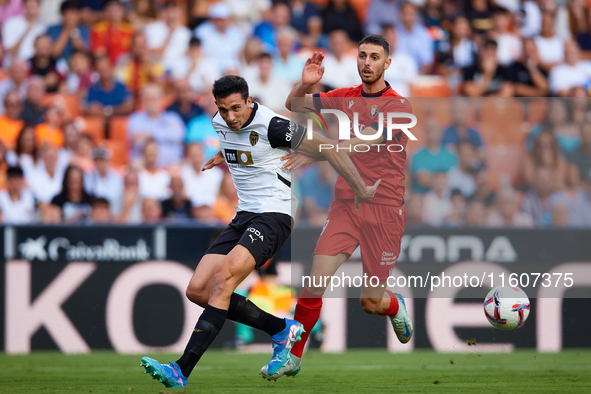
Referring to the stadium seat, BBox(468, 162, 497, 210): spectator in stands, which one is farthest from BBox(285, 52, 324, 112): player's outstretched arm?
the stadium seat

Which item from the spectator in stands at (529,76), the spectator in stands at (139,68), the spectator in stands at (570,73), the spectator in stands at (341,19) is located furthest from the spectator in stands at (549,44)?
the spectator in stands at (139,68)

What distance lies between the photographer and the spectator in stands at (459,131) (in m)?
9.05

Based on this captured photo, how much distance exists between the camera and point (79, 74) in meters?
12.1

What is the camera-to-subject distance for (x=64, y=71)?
40.5 ft

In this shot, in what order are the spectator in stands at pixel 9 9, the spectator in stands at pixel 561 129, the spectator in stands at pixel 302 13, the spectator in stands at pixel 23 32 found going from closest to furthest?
1. the spectator in stands at pixel 561 129
2. the spectator in stands at pixel 23 32
3. the spectator in stands at pixel 9 9
4. the spectator in stands at pixel 302 13

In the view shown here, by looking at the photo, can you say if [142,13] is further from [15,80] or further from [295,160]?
[295,160]

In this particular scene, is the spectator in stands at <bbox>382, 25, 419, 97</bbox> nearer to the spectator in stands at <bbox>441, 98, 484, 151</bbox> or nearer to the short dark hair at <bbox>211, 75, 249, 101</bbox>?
the spectator in stands at <bbox>441, 98, 484, 151</bbox>

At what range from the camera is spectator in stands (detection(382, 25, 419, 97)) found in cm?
1192

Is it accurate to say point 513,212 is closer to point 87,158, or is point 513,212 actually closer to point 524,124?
point 524,124

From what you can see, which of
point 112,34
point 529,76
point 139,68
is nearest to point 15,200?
point 139,68

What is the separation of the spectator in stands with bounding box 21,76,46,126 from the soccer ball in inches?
301

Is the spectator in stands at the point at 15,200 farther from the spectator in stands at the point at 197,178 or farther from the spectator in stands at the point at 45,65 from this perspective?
the spectator in stands at the point at 45,65

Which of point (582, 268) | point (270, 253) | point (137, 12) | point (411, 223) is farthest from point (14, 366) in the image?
point (137, 12)

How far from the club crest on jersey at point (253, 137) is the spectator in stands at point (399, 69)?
246 inches
